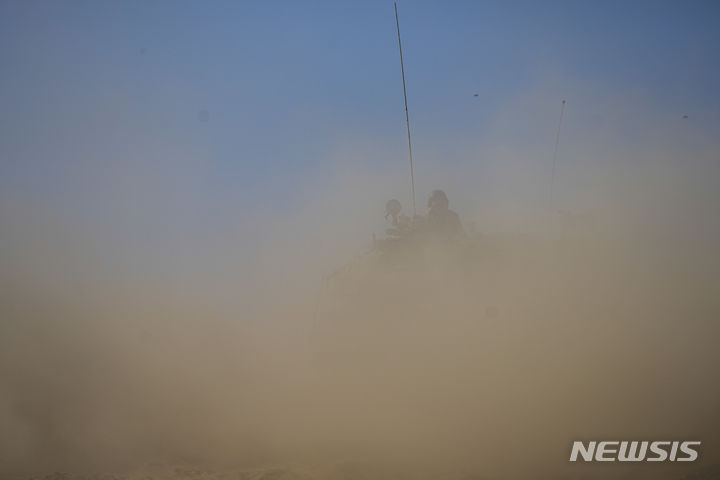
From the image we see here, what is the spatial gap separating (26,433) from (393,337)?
35.7 ft

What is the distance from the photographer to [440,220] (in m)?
16.2

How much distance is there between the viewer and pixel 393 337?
51.2ft

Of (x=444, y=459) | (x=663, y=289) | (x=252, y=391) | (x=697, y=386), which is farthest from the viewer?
(x=663, y=289)

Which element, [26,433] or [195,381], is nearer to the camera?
[26,433]

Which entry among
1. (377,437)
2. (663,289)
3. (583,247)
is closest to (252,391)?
(377,437)

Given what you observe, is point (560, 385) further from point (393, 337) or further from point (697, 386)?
point (393, 337)

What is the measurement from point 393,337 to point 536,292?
5084 mm

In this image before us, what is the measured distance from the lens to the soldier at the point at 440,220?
1619 cm

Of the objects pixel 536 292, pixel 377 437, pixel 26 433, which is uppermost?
pixel 536 292

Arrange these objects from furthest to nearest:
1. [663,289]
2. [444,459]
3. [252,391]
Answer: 1. [663,289]
2. [252,391]
3. [444,459]

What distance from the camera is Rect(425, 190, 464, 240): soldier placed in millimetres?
Answer: 16188

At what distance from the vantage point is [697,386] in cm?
1278

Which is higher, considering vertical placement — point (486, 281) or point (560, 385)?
point (486, 281)

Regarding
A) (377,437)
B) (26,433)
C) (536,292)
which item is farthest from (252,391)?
(536,292)
